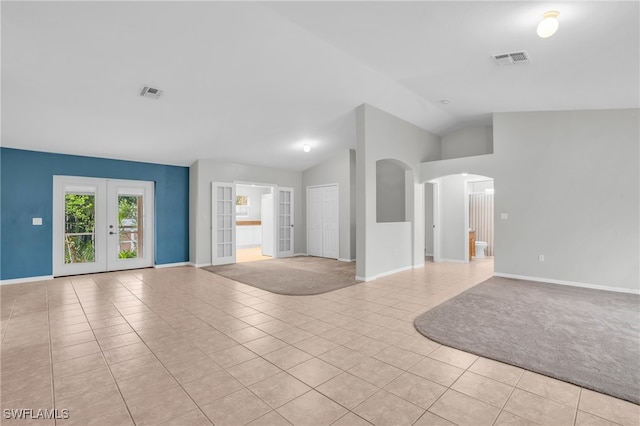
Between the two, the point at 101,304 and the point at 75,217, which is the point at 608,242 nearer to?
the point at 101,304

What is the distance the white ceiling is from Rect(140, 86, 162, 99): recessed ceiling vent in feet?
0.30

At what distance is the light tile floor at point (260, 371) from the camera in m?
1.95

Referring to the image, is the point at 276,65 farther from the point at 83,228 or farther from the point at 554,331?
the point at 83,228

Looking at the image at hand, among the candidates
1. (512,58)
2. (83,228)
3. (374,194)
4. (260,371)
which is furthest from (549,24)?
(83,228)

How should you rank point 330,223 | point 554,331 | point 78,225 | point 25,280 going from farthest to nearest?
point 330,223 → point 78,225 → point 25,280 → point 554,331

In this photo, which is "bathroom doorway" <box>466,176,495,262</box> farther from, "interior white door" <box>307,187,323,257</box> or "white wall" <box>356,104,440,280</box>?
"interior white door" <box>307,187,323,257</box>

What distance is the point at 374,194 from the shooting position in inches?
231

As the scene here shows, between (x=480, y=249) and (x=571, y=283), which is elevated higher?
(x=480, y=249)

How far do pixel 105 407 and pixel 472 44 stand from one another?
4.96 metres

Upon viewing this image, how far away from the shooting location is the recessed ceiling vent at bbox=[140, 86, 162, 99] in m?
4.30

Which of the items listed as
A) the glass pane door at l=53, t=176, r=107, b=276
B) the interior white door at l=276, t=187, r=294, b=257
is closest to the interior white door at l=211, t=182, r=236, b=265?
the interior white door at l=276, t=187, r=294, b=257

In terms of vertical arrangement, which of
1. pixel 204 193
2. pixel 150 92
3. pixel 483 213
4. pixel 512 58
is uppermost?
pixel 512 58

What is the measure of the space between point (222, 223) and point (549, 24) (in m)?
7.25

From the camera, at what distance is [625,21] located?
9.85 feet
